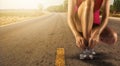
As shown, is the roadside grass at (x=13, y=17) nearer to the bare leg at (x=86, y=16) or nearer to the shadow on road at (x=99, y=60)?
the shadow on road at (x=99, y=60)

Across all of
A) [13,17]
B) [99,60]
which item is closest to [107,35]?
[99,60]

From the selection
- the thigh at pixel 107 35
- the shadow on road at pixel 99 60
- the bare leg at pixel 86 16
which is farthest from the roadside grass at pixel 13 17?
the bare leg at pixel 86 16

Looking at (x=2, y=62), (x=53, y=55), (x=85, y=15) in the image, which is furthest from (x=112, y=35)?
(x=2, y=62)

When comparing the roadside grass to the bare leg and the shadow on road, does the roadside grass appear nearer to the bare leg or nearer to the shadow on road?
the shadow on road

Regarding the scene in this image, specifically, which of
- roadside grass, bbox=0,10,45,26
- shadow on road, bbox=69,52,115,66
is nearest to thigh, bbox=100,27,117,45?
shadow on road, bbox=69,52,115,66

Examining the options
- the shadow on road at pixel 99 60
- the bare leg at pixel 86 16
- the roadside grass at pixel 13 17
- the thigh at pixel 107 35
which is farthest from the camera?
the roadside grass at pixel 13 17

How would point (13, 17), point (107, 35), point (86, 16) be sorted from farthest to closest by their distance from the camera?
1. point (13, 17)
2. point (107, 35)
3. point (86, 16)

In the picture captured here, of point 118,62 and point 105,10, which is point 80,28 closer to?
point 105,10

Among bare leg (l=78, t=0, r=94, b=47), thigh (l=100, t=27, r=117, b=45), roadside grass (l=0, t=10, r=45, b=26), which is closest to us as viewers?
bare leg (l=78, t=0, r=94, b=47)

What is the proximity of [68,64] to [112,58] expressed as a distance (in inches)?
37.8

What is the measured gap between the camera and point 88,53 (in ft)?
13.5

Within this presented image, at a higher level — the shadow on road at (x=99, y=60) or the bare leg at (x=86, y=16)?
the bare leg at (x=86, y=16)

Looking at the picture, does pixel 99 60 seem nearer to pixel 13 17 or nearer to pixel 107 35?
pixel 107 35

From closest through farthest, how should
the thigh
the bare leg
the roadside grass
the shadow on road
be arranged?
the bare leg, the shadow on road, the thigh, the roadside grass
